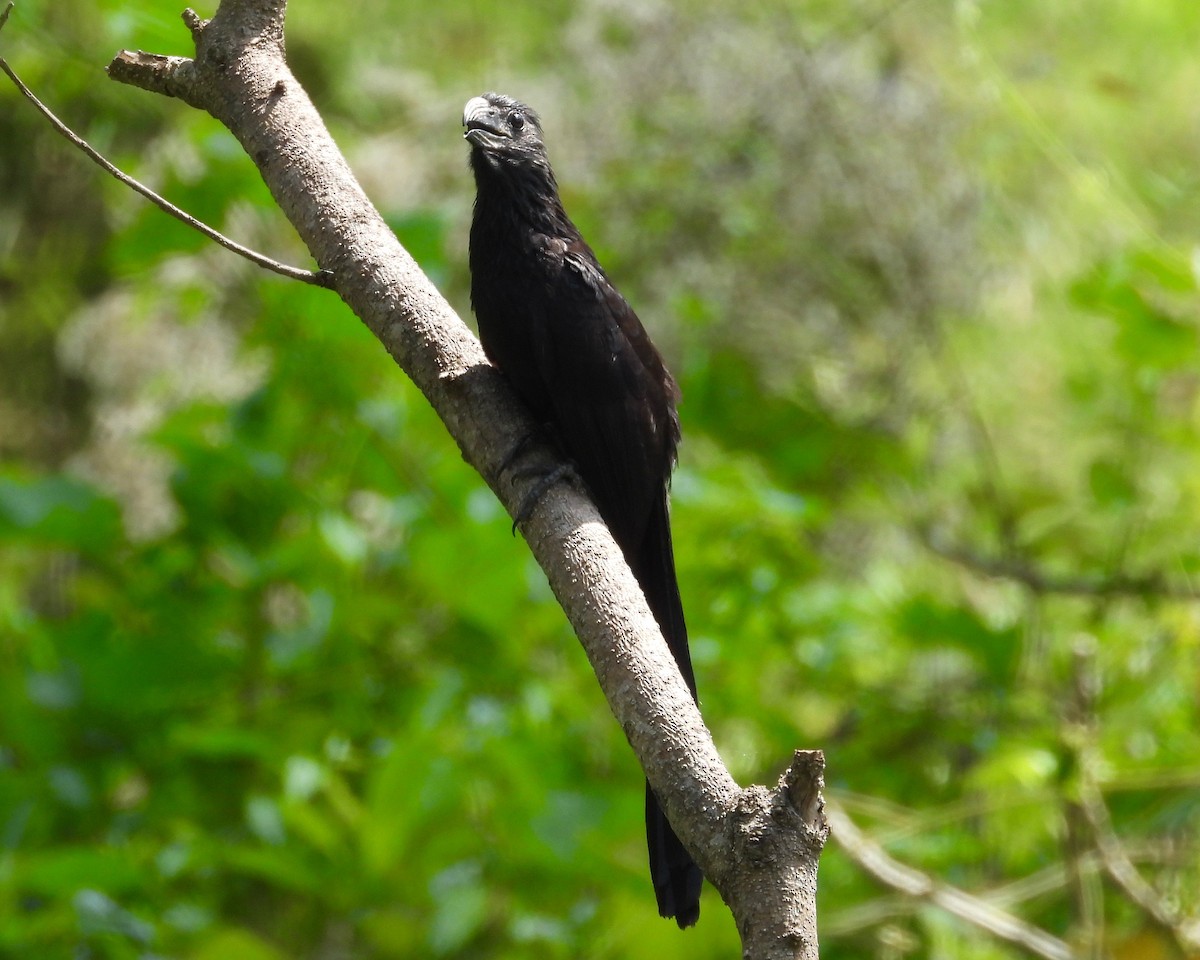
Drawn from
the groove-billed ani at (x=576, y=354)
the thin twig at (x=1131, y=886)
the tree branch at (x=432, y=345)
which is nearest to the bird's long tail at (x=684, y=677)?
the groove-billed ani at (x=576, y=354)

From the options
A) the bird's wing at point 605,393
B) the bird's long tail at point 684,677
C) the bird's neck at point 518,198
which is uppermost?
the bird's neck at point 518,198

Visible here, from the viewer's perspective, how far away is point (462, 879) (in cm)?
295

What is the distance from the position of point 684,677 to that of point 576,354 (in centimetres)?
74

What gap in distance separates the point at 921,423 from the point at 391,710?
7.39ft

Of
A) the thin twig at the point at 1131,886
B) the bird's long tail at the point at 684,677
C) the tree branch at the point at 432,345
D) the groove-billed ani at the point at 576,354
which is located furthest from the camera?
the thin twig at the point at 1131,886

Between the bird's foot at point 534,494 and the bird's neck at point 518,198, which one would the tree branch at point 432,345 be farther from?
the bird's neck at point 518,198

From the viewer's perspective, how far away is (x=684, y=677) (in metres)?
1.98

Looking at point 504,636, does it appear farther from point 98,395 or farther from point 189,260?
point 98,395

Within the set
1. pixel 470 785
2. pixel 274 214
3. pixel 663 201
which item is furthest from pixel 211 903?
pixel 663 201

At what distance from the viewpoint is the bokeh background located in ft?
9.70

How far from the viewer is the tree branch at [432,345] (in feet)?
4.58

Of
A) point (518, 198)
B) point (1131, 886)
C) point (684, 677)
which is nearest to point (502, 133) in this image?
point (518, 198)

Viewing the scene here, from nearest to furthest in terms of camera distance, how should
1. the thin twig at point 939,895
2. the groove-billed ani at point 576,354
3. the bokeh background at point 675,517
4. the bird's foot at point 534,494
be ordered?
the bird's foot at point 534,494 < the groove-billed ani at point 576,354 < the thin twig at point 939,895 < the bokeh background at point 675,517

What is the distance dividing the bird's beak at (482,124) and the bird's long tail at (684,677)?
84cm
